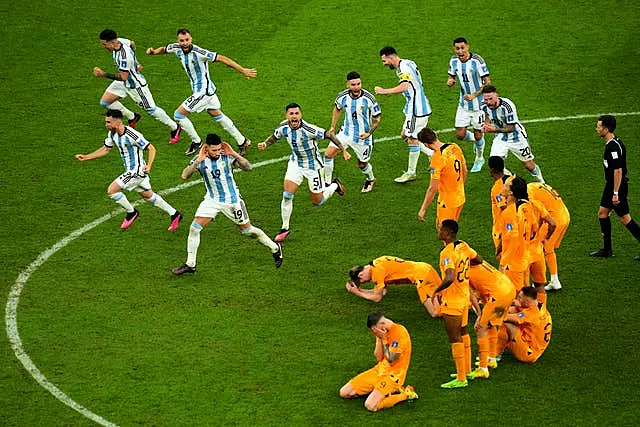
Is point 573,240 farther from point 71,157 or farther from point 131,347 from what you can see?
point 71,157

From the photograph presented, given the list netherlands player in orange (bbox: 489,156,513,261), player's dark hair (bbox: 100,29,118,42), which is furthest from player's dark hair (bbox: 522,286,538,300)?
player's dark hair (bbox: 100,29,118,42)

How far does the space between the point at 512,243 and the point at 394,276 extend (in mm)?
1688

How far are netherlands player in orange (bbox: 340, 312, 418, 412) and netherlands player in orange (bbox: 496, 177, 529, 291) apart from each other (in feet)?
6.77

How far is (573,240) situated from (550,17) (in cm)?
1088

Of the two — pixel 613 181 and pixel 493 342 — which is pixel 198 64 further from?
pixel 493 342

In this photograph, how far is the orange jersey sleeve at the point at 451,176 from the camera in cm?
1716

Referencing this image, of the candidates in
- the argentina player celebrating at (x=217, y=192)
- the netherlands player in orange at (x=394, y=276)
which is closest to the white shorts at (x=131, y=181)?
the argentina player celebrating at (x=217, y=192)

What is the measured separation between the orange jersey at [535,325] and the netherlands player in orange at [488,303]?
0.27m

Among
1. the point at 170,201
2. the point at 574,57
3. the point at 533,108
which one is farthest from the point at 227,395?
the point at 574,57

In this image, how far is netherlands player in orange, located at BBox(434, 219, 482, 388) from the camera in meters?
14.5

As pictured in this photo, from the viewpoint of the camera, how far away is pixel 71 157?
73.4 ft

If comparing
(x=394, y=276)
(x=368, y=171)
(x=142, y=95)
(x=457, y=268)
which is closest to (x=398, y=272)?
(x=394, y=276)

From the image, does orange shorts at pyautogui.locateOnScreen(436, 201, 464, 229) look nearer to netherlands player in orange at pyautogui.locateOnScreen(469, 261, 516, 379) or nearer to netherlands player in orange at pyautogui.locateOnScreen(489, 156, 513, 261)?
netherlands player in orange at pyautogui.locateOnScreen(489, 156, 513, 261)

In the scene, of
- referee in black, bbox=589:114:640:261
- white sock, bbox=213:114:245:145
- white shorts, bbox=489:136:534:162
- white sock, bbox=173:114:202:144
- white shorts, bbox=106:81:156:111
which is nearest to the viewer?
referee in black, bbox=589:114:640:261
